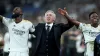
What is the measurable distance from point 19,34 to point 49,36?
30.4 inches

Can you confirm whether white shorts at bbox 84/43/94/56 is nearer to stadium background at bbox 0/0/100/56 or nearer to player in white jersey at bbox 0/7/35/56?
player in white jersey at bbox 0/7/35/56

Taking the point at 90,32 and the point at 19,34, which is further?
the point at 19,34

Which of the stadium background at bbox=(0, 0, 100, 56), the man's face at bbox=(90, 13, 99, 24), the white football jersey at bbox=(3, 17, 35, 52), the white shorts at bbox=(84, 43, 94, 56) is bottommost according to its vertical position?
the white shorts at bbox=(84, 43, 94, 56)

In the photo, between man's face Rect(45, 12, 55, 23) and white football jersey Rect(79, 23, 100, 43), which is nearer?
white football jersey Rect(79, 23, 100, 43)

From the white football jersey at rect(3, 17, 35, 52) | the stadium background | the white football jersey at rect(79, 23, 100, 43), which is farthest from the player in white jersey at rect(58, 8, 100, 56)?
the stadium background

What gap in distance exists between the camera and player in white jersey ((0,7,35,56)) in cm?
1198

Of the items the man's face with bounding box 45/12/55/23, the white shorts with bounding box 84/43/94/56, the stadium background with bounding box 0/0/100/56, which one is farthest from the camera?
the stadium background with bounding box 0/0/100/56

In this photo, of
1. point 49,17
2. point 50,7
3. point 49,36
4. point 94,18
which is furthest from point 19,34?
point 50,7

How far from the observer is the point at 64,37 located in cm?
2148

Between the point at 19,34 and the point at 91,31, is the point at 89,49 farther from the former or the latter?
the point at 19,34

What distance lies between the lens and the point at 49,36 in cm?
1202

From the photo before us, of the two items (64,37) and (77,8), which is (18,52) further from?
(77,8)

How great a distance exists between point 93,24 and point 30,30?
165cm

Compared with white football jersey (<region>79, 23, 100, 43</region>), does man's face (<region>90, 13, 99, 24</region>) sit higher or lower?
higher
